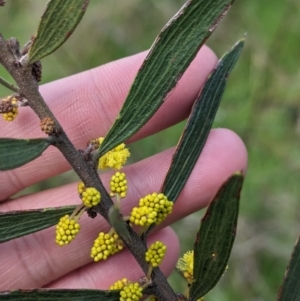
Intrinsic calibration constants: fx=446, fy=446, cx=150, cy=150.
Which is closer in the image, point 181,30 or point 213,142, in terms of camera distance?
point 181,30

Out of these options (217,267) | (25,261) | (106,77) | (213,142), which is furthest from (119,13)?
(217,267)

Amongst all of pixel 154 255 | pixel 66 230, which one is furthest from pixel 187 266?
pixel 66 230

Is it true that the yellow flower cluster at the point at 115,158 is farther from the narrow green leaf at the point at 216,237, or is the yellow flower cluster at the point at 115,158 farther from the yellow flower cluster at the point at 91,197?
the narrow green leaf at the point at 216,237

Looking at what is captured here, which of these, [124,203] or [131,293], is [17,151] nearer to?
[131,293]

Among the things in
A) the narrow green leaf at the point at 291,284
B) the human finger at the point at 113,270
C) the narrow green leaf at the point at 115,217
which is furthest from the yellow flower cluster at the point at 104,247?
the human finger at the point at 113,270

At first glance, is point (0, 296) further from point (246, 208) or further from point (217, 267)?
point (246, 208)
